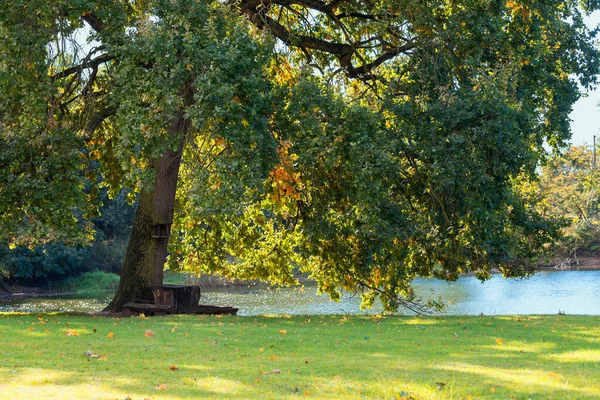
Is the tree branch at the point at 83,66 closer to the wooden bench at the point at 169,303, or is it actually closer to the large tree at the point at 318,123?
the large tree at the point at 318,123

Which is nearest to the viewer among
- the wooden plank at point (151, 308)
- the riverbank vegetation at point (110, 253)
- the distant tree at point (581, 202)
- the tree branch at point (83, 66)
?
the tree branch at point (83, 66)

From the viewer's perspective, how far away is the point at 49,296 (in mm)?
41906

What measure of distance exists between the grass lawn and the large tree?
108 inches

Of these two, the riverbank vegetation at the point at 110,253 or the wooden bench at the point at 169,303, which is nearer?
the wooden bench at the point at 169,303

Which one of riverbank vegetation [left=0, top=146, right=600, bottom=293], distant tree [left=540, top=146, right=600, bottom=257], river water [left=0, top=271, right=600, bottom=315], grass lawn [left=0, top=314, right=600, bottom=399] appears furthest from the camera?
distant tree [left=540, top=146, right=600, bottom=257]

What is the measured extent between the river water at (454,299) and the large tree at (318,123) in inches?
303

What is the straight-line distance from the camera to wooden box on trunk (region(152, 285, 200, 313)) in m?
16.8

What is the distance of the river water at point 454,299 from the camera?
2786 cm

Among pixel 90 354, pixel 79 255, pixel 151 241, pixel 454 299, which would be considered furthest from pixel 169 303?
pixel 79 255

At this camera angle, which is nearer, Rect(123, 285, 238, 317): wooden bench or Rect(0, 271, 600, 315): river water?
Rect(123, 285, 238, 317): wooden bench

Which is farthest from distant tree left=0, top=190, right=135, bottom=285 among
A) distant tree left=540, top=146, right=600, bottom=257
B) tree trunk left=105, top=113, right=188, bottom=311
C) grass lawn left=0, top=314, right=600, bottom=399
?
distant tree left=540, top=146, right=600, bottom=257

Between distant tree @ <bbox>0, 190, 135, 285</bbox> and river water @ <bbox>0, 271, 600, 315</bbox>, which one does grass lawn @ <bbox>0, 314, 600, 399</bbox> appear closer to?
river water @ <bbox>0, 271, 600, 315</bbox>

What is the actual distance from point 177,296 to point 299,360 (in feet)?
27.2

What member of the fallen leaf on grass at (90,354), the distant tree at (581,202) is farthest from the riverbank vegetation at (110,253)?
the fallen leaf on grass at (90,354)
